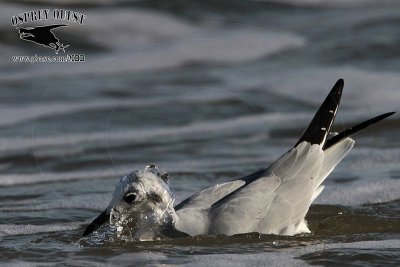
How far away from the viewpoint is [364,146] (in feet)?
28.7

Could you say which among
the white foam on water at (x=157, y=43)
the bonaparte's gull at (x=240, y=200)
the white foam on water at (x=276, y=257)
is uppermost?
the white foam on water at (x=157, y=43)

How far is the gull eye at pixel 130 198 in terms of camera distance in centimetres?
608

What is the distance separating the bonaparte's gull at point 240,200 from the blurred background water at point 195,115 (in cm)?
12

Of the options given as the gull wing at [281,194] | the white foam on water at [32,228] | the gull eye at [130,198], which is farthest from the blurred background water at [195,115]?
the gull eye at [130,198]

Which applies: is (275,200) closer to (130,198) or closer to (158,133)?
(130,198)

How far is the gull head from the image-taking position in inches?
240

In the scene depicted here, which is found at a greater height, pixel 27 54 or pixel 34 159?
pixel 27 54

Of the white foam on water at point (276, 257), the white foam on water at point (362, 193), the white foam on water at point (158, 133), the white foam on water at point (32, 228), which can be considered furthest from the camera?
the white foam on water at point (158, 133)

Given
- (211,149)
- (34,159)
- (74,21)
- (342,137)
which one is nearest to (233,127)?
(211,149)

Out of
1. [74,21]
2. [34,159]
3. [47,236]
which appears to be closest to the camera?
[47,236]

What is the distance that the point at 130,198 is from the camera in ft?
20.0

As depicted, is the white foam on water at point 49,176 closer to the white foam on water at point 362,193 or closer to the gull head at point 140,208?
the white foam on water at point 362,193

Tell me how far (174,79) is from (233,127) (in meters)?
1.51

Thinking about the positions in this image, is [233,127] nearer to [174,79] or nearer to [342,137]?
[174,79]
